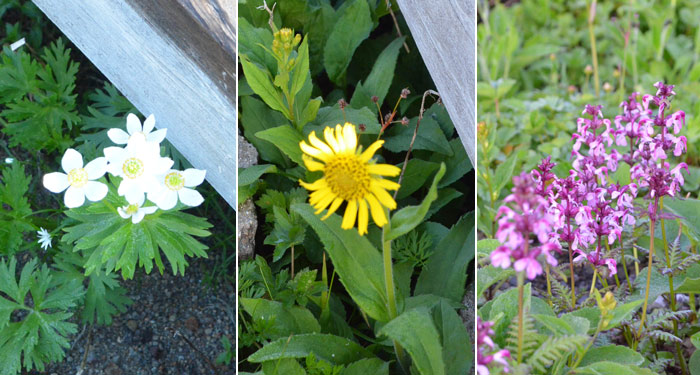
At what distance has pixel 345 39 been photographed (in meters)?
1.49

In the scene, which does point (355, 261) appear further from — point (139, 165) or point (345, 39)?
point (139, 165)

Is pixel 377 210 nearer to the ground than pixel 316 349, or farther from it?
farther from it

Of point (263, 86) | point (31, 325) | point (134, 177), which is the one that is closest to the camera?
point (263, 86)

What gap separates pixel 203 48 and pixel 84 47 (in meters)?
0.43

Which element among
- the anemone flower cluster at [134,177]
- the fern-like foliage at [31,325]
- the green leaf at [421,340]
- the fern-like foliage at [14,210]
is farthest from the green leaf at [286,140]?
the fern-like foliage at [14,210]

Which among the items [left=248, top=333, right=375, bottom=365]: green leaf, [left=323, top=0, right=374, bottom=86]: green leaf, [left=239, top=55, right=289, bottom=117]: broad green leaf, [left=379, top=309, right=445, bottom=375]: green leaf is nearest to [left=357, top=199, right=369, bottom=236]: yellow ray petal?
[left=379, top=309, right=445, bottom=375]: green leaf

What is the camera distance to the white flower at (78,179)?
167cm

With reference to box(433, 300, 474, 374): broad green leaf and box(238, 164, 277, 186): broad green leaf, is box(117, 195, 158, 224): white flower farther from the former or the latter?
box(433, 300, 474, 374): broad green leaf

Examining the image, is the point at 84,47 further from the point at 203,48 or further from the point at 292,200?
the point at 292,200

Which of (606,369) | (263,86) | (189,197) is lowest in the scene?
(606,369)

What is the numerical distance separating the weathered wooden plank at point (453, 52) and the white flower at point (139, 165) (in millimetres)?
680

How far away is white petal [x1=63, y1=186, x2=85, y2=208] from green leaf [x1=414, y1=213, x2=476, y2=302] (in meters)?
0.87

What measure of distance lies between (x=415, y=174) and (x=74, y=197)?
0.87 metres

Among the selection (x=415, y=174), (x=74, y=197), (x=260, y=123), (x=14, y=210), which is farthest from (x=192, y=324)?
(x=415, y=174)
